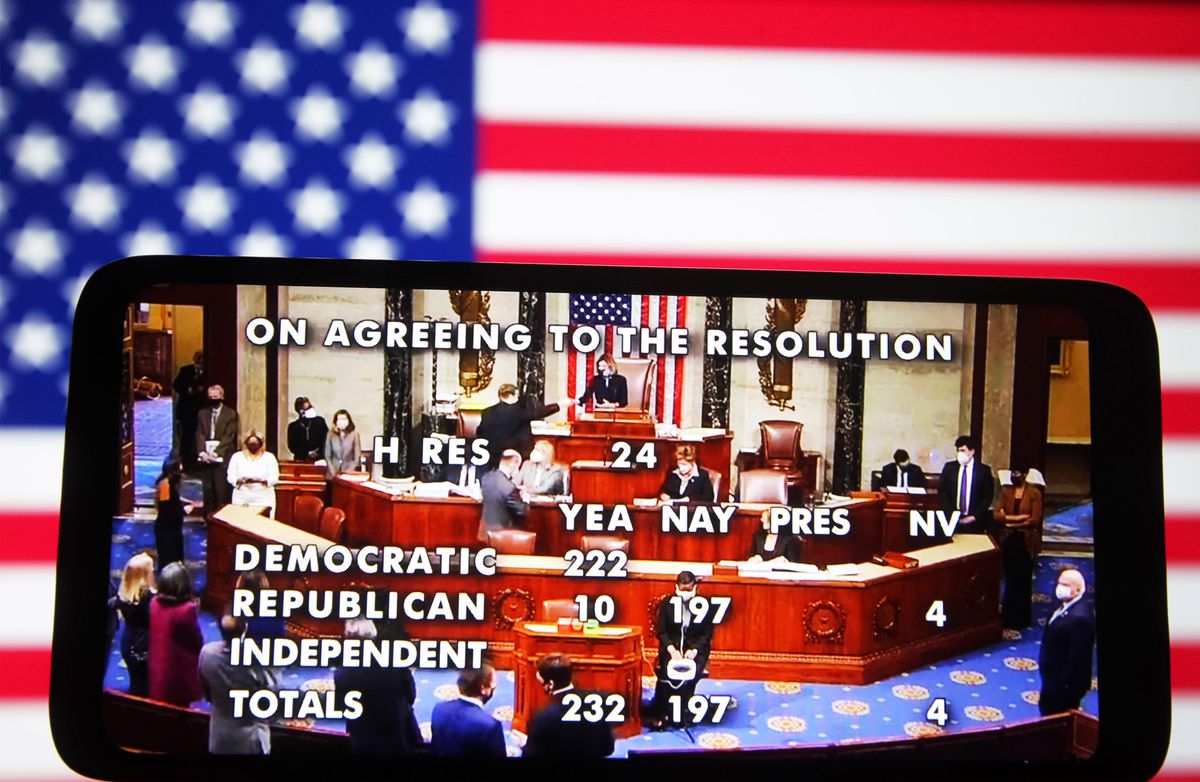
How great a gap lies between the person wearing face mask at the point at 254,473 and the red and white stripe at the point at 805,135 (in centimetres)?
49

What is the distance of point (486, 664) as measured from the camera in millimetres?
1460

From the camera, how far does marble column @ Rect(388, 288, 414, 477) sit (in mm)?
1453

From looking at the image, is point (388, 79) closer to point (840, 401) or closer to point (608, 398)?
point (608, 398)

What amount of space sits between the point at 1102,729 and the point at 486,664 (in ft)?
3.12

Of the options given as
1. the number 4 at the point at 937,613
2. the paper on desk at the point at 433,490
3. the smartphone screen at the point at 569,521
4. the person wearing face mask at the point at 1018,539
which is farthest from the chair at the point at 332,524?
the person wearing face mask at the point at 1018,539

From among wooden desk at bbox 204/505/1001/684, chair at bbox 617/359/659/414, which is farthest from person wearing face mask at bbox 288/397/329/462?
chair at bbox 617/359/659/414

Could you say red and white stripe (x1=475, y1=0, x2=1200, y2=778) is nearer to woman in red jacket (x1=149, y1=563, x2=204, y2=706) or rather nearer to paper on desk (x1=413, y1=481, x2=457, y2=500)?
paper on desk (x1=413, y1=481, x2=457, y2=500)

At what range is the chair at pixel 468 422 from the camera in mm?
1457

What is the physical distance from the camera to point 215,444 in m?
1.44

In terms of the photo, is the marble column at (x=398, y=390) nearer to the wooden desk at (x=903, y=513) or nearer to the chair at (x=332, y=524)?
the chair at (x=332, y=524)

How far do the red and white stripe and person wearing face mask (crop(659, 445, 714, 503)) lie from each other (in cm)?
37

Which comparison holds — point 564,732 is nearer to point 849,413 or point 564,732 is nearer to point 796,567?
point 796,567

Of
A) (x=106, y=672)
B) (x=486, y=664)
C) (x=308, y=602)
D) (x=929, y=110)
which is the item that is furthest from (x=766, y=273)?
(x=106, y=672)

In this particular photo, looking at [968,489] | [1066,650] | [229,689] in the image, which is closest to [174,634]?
A: [229,689]
